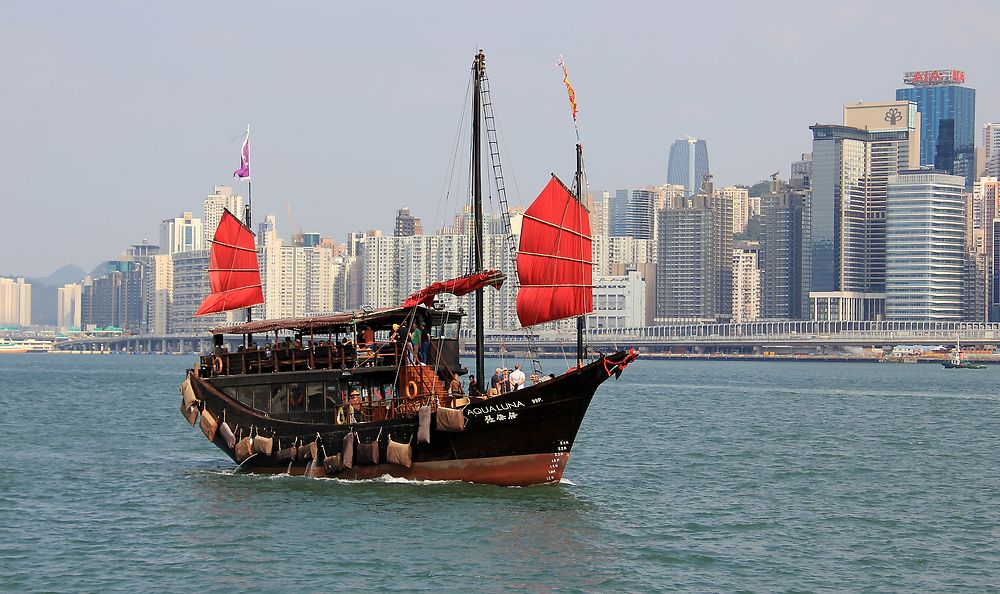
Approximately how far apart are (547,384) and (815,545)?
24.1ft

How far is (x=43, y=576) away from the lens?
25.3 meters

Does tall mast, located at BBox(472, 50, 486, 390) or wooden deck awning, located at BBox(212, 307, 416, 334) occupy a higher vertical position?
tall mast, located at BBox(472, 50, 486, 390)

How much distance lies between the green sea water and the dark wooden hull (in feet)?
1.55

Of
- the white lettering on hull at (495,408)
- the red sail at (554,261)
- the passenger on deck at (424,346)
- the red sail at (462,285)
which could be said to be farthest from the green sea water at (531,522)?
the red sail at (462,285)

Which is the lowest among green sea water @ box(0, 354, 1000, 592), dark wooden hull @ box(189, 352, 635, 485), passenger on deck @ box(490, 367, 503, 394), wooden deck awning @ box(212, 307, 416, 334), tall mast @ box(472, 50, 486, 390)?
green sea water @ box(0, 354, 1000, 592)

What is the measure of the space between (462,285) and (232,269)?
1269cm

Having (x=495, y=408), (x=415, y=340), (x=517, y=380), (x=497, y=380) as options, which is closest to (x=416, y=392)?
(x=415, y=340)

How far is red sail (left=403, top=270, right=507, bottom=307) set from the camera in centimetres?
3506

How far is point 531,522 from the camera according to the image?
3005cm

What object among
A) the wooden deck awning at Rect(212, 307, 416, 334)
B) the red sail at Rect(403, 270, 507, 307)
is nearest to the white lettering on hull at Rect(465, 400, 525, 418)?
the red sail at Rect(403, 270, 507, 307)

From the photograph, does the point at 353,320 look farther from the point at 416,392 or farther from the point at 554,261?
the point at 554,261

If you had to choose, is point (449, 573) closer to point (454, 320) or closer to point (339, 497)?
point (339, 497)

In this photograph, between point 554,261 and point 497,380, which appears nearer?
point 497,380

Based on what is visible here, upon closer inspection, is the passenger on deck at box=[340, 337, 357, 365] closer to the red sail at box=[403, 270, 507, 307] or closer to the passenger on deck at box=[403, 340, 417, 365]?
the passenger on deck at box=[403, 340, 417, 365]
